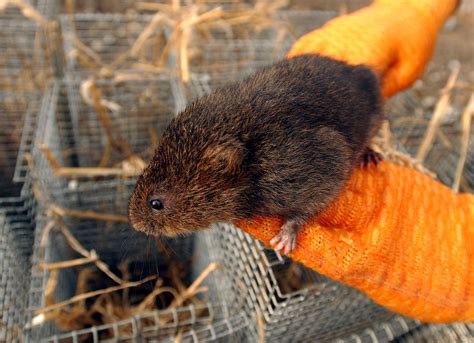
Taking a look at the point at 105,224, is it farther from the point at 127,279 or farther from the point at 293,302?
the point at 293,302

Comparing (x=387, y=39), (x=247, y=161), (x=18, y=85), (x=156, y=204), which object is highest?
(x=387, y=39)

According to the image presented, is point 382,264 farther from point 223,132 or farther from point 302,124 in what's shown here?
point 223,132

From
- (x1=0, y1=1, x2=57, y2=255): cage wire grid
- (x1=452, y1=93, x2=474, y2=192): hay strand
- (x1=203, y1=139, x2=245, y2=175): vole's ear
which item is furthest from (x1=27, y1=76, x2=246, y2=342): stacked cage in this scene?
(x1=452, y1=93, x2=474, y2=192): hay strand

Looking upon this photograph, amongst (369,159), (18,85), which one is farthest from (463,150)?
(18,85)

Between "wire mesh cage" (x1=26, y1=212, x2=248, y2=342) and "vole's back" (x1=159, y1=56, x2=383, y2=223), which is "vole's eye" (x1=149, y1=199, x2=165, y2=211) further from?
"wire mesh cage" (x1=26, y1=212, x2=248, y2=342)

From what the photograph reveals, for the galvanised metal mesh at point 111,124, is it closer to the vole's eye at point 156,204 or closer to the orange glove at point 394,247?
the vole's eye at point 156,204

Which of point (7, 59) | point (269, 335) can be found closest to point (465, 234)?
point (269, 335)

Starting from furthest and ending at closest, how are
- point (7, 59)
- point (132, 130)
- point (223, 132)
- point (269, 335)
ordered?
point (7, 59)
point (132, 130)
point (269, 335)
point (223, 132)
